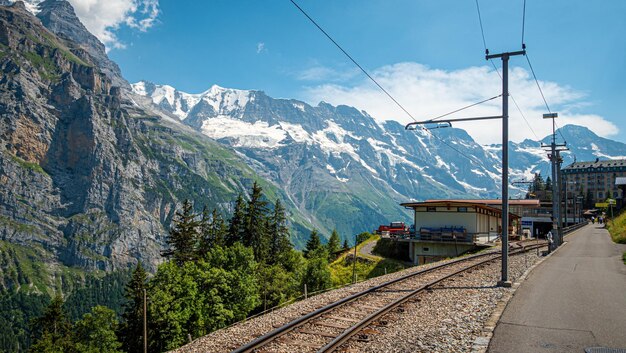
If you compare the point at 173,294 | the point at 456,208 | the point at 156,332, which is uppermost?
the point at 456,208

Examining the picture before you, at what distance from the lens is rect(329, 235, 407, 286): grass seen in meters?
49.7

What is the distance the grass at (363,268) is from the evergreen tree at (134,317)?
2472cm

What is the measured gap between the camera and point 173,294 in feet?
151

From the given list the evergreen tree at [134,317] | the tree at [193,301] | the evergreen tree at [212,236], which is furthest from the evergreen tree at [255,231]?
the evergreen tree at [134,317]

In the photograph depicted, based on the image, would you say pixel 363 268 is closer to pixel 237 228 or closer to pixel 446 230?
pixel 446 230

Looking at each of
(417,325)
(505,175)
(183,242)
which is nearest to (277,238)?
(183,242)

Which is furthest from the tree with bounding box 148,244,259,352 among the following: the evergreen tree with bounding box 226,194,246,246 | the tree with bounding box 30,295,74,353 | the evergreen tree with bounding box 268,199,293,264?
the evergreen tree with bounding box 268,199,293,264

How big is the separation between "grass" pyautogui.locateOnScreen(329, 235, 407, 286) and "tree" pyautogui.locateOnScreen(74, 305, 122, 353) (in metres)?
29.8

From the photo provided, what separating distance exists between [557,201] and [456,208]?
34.6 feet

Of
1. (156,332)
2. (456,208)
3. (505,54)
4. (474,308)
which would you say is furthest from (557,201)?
(156,332)

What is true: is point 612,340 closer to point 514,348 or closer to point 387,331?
point 514,348

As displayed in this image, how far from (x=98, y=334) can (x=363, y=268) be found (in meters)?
38.6

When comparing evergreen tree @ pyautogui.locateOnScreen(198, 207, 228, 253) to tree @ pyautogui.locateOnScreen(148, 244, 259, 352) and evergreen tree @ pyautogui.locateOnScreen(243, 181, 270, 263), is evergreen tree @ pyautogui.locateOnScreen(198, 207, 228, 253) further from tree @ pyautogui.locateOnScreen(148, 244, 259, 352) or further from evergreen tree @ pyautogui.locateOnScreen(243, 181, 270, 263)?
tree @ pyautogui.locateOnScreen(148, 244, 259, 352)

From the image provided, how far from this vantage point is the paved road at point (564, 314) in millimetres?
11516
